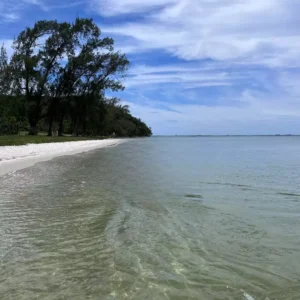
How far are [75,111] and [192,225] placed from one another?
54158mm

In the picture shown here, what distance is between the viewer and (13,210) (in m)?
6.96

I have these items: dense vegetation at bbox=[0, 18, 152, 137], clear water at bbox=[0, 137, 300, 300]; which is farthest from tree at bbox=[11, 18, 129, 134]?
clear water at bbox=[0, 137, 300, 300]

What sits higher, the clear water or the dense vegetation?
the dense vegetation

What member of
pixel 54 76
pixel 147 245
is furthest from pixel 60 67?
pixel 147 245

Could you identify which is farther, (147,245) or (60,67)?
(60,67)

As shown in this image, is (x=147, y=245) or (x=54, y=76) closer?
(x=147, y=245)

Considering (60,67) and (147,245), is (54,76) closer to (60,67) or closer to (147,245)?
(60,67)

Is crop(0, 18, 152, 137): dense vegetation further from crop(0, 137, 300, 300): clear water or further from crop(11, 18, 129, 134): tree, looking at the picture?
crop(0, 137, 300, 300): clear water

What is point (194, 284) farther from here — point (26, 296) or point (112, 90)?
point (112, 90)

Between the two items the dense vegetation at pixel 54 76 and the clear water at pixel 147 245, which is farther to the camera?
the dense vegetation at pixel 54 76

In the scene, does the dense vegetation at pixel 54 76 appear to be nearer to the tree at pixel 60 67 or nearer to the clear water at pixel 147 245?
the tree at pixel 60 67

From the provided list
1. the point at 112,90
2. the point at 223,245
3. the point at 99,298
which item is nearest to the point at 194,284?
the point at 99,298

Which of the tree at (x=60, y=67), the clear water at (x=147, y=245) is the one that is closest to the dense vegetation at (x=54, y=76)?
the tree at (x=60, y=67)

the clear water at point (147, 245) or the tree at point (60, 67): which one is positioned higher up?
the tree at point (60, 67)
